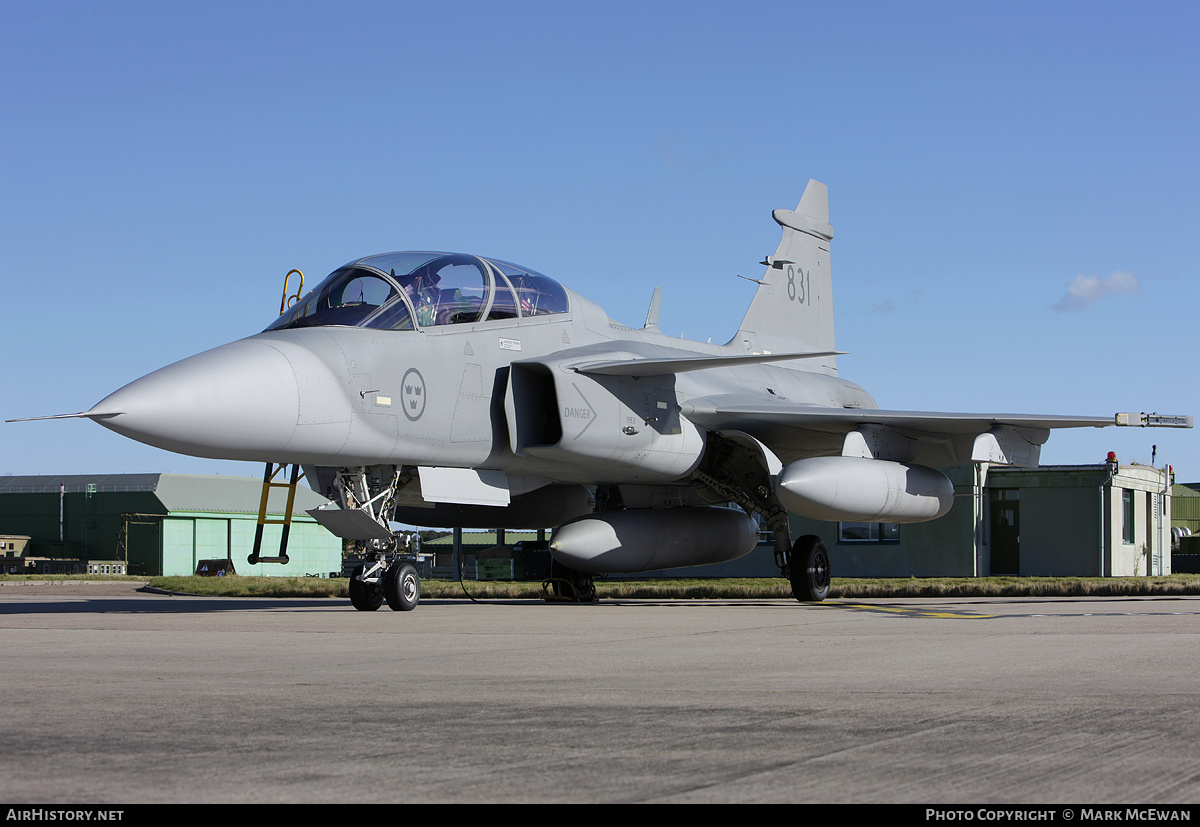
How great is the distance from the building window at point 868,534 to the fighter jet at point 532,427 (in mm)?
11041

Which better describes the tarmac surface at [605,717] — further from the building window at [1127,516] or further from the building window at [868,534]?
the building window at [1127,516]

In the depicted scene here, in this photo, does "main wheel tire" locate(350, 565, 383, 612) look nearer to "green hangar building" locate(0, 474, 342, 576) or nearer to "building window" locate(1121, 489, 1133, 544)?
"building window" locate(1121, 489, 1133, 544)

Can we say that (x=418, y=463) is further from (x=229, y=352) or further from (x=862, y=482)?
(x=862, y=482)

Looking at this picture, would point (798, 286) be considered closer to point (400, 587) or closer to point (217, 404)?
point (400, 587)

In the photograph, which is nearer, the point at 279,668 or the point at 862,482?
the point at 279,668

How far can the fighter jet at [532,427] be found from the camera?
1095 centimetres

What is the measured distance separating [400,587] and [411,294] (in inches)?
118

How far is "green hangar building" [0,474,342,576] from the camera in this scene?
4941 cm

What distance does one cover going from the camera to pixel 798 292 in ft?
63.7

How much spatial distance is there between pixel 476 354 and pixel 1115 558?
1927 centimetres

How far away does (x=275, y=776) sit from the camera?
3270mm

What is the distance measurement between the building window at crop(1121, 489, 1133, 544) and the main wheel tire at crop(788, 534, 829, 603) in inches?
608

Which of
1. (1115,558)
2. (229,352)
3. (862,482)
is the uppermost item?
(229,352)
